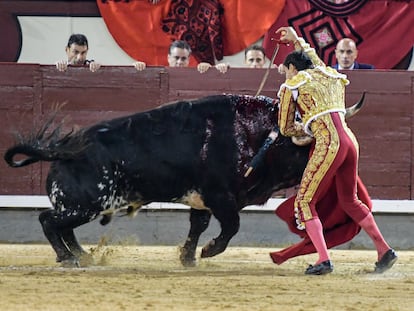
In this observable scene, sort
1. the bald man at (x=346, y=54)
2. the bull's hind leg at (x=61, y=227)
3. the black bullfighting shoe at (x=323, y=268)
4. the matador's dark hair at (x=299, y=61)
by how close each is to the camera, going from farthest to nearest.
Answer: the bald man at (x=346, y=54)
the bull's hind leg at (x=61, y=227)
the matador's dark hair at (x=299, y=61)
the black bullfighting shoe at (x=323, y=268)

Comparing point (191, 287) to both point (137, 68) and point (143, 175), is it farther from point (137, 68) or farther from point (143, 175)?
point (137, 68)

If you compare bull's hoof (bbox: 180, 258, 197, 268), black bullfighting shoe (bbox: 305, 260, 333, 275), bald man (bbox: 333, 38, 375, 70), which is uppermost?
bald man (bbox: 333, 38, 375, 70)

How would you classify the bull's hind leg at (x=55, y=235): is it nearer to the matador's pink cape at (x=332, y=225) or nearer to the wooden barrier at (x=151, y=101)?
the matador's pink cape at (x=332, y=225)

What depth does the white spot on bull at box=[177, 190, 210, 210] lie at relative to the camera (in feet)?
20.6

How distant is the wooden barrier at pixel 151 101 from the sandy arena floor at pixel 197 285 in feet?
4.96

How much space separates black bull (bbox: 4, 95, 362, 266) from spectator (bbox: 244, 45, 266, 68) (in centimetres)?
205

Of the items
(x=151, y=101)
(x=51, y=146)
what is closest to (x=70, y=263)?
(x=51, y=146)

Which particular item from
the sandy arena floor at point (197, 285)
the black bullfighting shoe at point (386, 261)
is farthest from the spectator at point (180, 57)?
the black bullfighting shoe at point (386, 261)

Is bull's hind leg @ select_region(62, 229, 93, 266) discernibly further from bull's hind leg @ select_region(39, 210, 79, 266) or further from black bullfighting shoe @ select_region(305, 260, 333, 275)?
black bullfighting shoe @ select_region(305, 260, 333, 275)

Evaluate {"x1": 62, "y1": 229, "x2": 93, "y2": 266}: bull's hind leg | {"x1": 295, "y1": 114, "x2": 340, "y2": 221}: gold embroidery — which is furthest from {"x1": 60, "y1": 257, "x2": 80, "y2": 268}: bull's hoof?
{"x1": 295, "y1": 114, "x2": 340, "y2": 221}: gold embroidery

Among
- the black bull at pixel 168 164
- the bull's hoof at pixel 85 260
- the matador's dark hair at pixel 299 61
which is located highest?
the matador's dark hair at pixel 299 61

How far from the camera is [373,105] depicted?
336 inches

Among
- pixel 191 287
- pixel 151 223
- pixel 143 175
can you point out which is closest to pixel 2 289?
pixel 191 287

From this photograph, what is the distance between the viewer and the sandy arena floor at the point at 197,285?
181 inches
